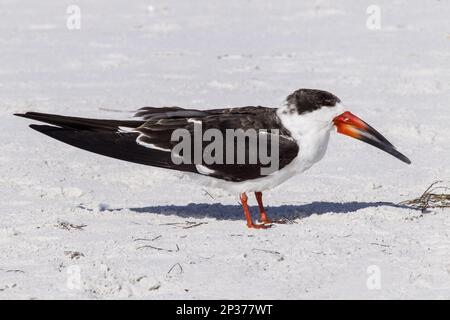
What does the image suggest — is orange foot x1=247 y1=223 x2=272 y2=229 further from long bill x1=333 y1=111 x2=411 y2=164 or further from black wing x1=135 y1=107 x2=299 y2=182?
long bill x1=333 y1=111 x2=411 y2=164

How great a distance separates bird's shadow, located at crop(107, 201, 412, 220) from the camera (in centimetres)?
684

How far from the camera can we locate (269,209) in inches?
282

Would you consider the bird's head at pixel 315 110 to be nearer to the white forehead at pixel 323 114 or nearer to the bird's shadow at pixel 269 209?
the white forehead at pixel 323 114

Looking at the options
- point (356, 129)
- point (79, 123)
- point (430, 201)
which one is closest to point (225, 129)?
point (356, 129)

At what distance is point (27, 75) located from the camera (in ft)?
37.3

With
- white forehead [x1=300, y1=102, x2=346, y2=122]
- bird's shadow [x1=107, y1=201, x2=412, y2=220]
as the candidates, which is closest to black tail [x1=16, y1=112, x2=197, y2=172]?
bird's shadow [x1=107, y1=201, x2=412, y2=220]

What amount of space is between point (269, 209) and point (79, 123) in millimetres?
1625

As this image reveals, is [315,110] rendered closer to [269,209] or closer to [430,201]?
[269,209]

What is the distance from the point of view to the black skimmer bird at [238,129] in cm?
633

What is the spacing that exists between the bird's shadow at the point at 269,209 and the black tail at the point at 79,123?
66 centimetres

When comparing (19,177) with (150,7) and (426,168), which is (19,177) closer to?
(426,168)

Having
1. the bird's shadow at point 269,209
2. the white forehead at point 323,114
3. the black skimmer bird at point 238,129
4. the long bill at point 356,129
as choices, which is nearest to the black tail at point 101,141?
the black skimmer bird at point 238,129

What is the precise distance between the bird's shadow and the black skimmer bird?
0.34 metres

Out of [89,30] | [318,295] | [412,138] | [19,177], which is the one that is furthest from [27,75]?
[318,295]
